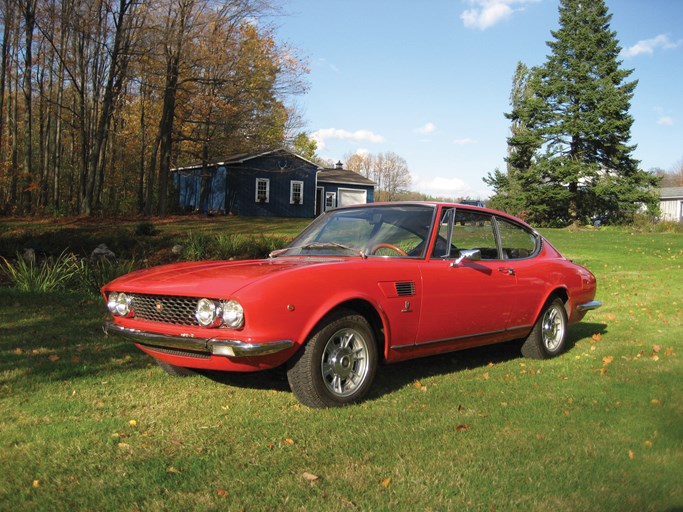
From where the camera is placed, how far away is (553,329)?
245 inches

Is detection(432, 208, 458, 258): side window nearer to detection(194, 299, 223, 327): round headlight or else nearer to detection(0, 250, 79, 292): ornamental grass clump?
detection(194, 299, 223, 327): round headlight

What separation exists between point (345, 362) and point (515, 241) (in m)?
2.64

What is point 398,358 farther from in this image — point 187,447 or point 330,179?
point 330,179

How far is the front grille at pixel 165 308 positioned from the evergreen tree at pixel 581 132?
3507 cm

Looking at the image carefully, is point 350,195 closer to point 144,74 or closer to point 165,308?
point 144,74

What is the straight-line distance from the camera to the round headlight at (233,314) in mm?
3771

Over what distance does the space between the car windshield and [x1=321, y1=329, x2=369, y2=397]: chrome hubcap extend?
2.71ft

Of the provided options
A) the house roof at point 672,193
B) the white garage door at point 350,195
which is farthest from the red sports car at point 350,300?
the house roof at point 672,193

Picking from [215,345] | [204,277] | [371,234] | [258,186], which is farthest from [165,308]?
[258,186]

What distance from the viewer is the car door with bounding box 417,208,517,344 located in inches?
187

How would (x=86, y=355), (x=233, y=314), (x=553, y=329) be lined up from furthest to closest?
(x=553, y=329) → (x=86, y=355) → (x=233, y=314)

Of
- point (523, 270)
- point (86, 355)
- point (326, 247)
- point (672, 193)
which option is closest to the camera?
point (326, 247)

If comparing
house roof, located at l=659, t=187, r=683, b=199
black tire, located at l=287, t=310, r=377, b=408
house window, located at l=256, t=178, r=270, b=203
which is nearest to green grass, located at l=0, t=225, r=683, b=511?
black tire, located at l=287, t=310, r=377, b=408

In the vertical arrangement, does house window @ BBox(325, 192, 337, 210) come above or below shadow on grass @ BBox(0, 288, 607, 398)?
above
